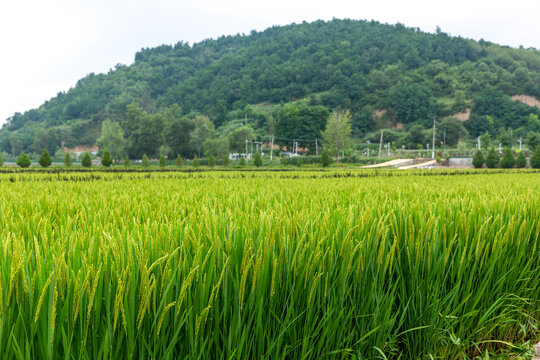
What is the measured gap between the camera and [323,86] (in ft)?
487

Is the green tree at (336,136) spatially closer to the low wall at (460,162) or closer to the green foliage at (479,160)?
the low wall at (460,162)

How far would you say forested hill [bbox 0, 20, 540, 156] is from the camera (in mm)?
122188

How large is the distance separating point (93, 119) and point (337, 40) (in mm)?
110317

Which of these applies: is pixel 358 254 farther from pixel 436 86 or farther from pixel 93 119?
pixel 93 119

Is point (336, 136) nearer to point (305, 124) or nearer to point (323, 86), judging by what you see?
point (305, 124)

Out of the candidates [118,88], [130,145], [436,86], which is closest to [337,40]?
[436,86]

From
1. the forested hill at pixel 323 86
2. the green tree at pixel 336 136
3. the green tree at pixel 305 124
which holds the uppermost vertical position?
the forested hill at pixel 323 86

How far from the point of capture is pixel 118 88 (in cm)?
15675

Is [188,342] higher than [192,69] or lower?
lower

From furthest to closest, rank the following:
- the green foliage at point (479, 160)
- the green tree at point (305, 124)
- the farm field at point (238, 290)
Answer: the green tree at point (305, 124), the green foliage at point (479, 160), the farm field at point (238, 290)

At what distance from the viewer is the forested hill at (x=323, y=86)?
12219 centimetres

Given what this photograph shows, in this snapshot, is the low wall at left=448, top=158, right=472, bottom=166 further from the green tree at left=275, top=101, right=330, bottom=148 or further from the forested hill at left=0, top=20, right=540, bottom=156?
the forested hill at left=0, top=20, right=540, bottom=156

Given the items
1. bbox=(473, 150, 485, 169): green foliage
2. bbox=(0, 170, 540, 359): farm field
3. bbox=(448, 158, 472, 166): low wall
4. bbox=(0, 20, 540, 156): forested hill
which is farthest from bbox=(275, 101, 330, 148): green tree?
bbox=(0, 170, 540, 359): farm field

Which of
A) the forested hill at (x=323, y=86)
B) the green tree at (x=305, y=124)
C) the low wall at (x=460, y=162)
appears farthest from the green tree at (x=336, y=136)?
the forested hill at (x=323, y=86)
